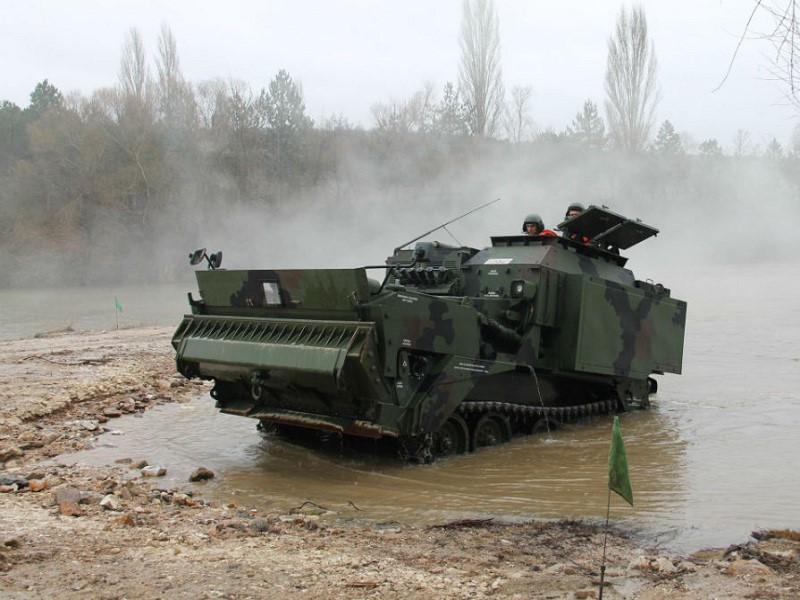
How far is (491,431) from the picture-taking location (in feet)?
30.1

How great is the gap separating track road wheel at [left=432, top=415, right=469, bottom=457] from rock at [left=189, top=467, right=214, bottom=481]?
2058 mm

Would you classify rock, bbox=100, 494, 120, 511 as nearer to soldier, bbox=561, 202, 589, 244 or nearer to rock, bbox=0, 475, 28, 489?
rock, bbox=0, 475, 28, 489

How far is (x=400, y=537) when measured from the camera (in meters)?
5.73

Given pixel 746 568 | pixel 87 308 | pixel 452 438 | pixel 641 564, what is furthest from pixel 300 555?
pixel 87 308

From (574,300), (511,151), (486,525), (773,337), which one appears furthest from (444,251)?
(511,151)

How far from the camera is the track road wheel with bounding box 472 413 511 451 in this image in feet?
29.0

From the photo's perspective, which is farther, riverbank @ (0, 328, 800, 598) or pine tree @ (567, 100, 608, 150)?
pine tree @ (567, 100, 608, 150)

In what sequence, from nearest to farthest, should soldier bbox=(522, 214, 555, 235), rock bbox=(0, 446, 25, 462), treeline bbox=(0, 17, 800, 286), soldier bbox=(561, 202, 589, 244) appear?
rock bbox=(0, 446, 25, 462) < soldier bbox=(522, 214, 555, 235) < soldier bbox=(561, 202, 589, 244) < treeline bbox=(0, 17, 800, 286)

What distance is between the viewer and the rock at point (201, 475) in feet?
25.6

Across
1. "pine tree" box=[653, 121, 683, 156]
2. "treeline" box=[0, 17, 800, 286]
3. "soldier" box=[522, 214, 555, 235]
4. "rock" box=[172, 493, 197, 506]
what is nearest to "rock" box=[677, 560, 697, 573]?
"rock" box=[172, 493, 197, 506]

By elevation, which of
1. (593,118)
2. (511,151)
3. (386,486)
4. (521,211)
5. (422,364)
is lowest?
(386,486)

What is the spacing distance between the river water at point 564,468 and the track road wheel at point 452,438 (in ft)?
0.42

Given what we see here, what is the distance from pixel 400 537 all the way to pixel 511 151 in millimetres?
41406

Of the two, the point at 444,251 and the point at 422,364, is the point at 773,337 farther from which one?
the point at 422,364
